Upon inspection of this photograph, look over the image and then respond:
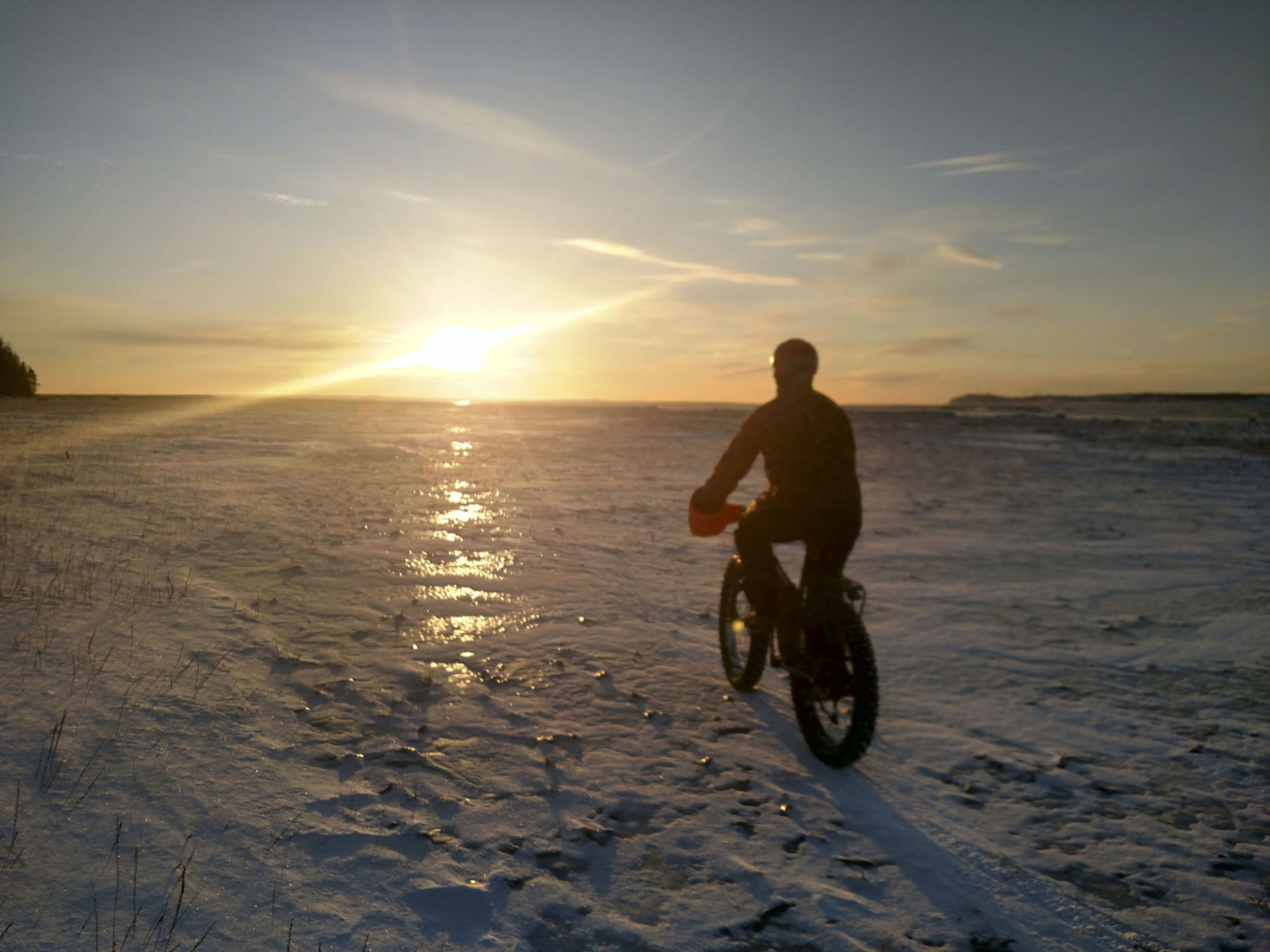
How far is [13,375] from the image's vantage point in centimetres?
5100

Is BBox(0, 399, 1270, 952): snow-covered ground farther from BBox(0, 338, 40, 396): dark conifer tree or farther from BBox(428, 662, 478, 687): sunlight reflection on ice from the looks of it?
BBox(0, 338, 40, 396): dark conifer tree

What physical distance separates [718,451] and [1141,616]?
22.8 metres

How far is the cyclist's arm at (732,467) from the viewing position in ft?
14.8

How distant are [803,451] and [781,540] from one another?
0.68m

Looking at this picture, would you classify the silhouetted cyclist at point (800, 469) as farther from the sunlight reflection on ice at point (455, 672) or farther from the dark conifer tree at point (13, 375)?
the dark conifer tree at point (13, 375)

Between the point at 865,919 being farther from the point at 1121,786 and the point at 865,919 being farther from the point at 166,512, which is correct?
the point at 166,512

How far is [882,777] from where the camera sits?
4.21 meters

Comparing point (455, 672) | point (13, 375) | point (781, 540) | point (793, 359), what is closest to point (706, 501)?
point (781, 540)

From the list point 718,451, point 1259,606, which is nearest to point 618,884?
point 1259,606

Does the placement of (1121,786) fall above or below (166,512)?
below

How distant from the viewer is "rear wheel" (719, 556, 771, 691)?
5262mm

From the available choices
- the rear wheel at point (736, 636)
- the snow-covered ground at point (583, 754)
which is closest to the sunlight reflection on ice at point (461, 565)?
the snow-covered ground at point (583, 754)

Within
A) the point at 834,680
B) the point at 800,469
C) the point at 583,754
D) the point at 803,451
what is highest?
the point at 803,451

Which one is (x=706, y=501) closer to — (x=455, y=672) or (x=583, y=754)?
(x=583, y=754)
